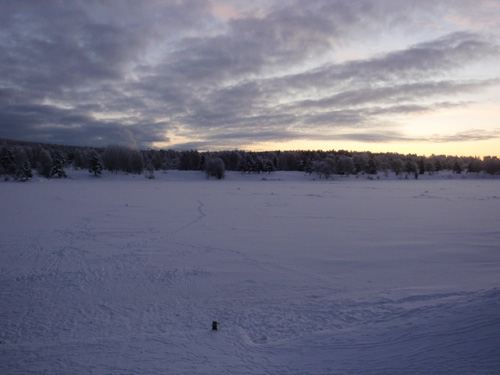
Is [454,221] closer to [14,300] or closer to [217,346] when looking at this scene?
[217,346]

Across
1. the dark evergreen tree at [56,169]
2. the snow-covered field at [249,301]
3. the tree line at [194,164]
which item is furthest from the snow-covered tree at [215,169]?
the snow-covered field at [249,301]

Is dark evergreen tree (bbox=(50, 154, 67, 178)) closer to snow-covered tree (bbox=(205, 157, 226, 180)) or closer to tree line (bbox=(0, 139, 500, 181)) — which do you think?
tree line (bbox=(0, 139, 500, 181))

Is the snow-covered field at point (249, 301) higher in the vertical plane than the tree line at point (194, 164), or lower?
lower

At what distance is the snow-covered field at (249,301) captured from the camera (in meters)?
4.32

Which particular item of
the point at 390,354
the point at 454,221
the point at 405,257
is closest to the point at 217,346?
the point at 390,354

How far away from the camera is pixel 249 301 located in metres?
6.50

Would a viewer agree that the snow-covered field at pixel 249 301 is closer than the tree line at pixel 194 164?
Yes

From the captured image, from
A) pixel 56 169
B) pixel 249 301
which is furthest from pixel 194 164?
pixel 249 301

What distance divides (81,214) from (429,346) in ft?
61.1

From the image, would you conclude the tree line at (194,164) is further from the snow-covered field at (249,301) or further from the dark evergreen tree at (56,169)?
the snow-covered field at (249,301)

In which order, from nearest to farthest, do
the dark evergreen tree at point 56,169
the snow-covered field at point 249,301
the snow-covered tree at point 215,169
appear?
the snow-covered field at point 249,301, the dark evergreen tree at point 56,169, the snow-covered tree at point 215,169

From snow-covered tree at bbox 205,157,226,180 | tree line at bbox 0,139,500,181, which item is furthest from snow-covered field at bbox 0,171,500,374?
snow-covered tree at bbox 205,157,226,180

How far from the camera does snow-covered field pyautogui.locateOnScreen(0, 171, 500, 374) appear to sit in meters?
4.32

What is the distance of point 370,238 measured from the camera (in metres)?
12.5
